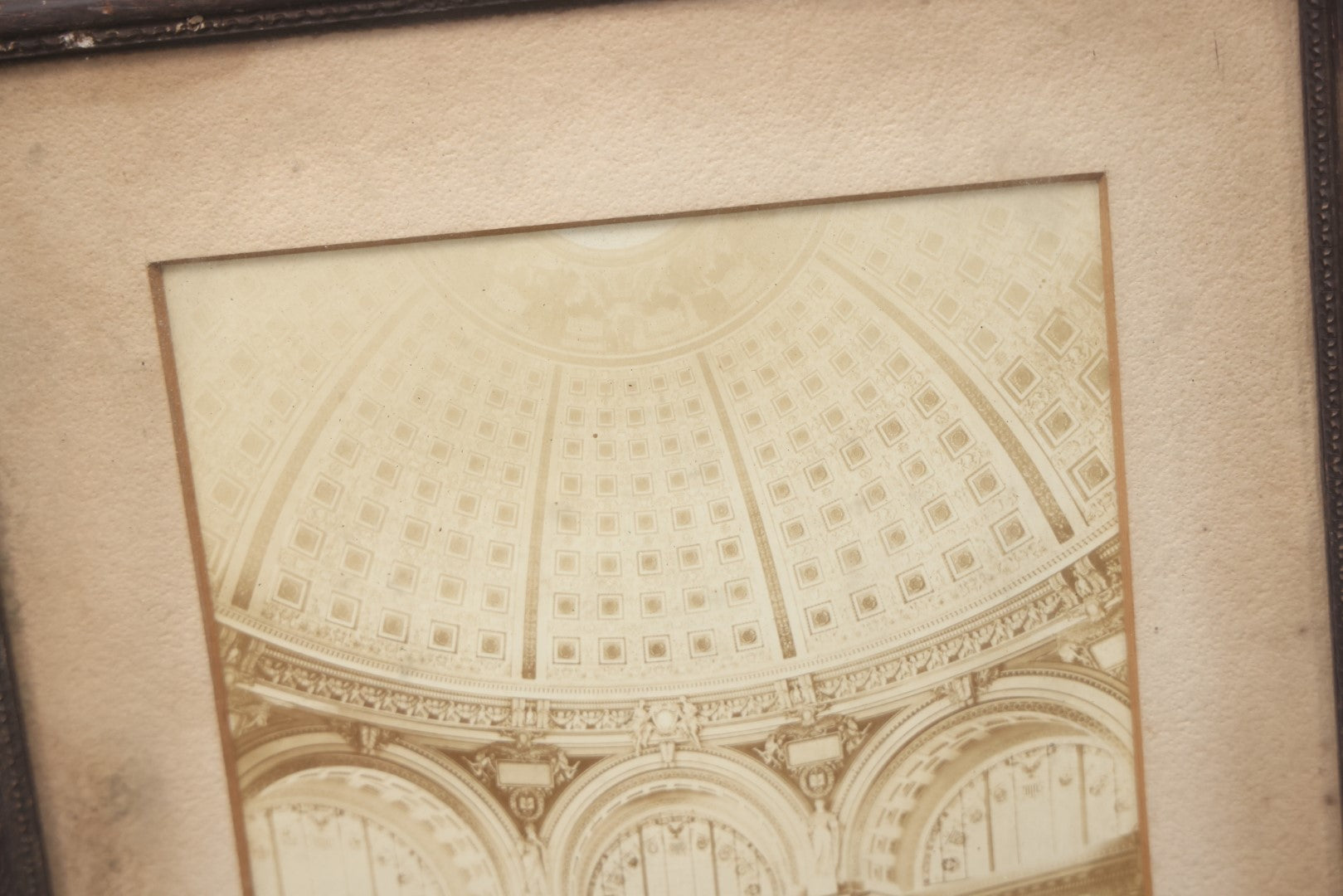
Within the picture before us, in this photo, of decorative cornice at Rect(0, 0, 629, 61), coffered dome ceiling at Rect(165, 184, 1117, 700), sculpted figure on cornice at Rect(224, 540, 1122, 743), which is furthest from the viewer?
sculpted figure on cornice at Rect(224, 540, 1122, 743)

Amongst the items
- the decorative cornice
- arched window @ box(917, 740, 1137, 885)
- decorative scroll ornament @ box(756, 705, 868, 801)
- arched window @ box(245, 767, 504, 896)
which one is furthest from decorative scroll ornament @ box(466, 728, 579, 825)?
the decorative cornice

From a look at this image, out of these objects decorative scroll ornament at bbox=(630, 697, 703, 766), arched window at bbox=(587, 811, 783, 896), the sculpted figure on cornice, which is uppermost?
the sculpted figure on cornice

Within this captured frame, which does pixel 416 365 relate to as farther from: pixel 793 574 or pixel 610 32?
pixel 793 574

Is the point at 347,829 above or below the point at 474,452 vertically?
below

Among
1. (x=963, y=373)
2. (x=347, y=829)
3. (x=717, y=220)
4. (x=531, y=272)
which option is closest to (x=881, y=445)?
(x=963, y=373)

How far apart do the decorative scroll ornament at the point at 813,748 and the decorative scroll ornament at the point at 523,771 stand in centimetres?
54

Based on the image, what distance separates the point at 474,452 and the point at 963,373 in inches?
50.2

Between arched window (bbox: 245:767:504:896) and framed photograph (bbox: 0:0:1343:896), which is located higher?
framed photograph (bbox: 0:0:1343:896)

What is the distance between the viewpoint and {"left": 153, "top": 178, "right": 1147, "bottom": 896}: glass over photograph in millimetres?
2215

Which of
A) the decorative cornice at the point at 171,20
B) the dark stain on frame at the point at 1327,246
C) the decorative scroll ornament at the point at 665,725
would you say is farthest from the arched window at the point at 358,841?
the dark stain on frame at the point at 1327,246

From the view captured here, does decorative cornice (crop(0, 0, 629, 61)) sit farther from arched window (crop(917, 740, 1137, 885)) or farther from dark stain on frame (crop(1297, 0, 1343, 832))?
arched window (crop(917, 740, 1137, 885))

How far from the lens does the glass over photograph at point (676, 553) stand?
2215 mm

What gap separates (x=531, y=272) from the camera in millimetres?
2193

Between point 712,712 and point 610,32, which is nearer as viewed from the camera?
point 610,32
